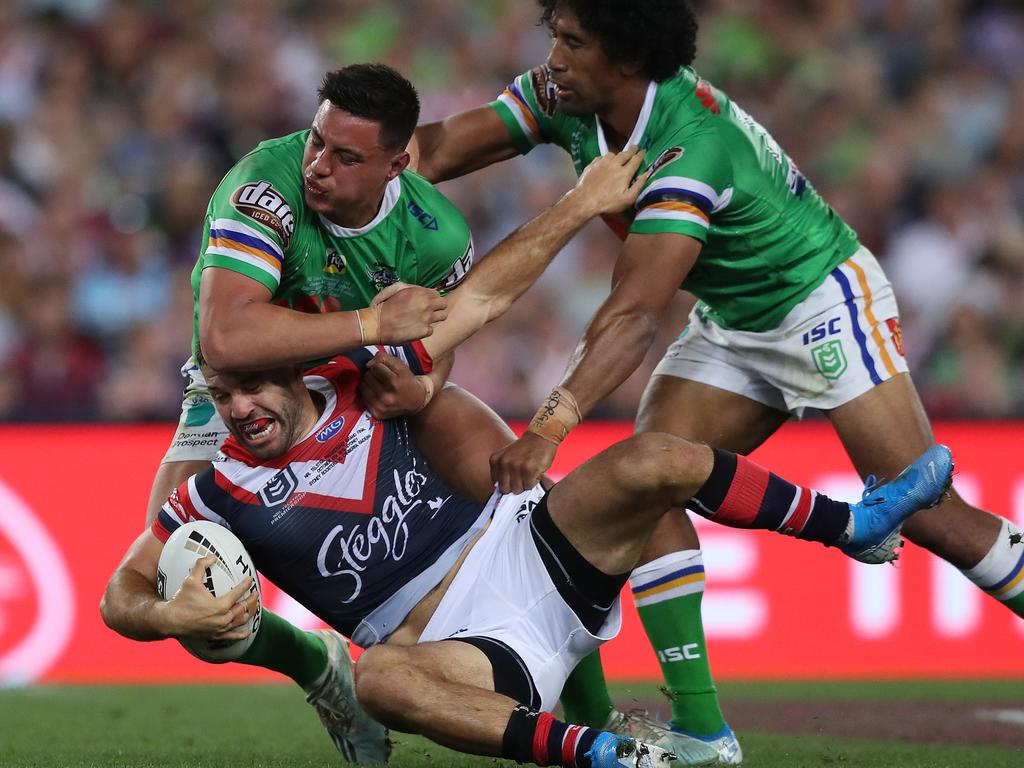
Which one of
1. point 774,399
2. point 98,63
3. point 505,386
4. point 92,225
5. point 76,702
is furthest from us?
point 98,63

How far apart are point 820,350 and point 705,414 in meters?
0.50

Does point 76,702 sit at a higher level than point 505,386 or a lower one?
lower

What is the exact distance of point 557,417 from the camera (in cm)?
456

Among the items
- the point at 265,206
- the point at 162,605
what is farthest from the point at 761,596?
the point at 162,605

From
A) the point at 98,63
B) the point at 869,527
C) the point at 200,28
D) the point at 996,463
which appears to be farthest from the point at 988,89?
the point at 869,527

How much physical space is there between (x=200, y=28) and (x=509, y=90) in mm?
6219

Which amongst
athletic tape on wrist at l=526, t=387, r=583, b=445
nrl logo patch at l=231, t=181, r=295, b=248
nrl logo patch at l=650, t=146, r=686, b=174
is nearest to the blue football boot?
athletic tape on wrist at l=526, t=387, r=583, b=445

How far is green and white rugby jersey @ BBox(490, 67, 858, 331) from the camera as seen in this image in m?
4.96

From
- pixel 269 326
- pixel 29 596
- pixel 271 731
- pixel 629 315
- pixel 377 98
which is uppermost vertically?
pixel 377 98

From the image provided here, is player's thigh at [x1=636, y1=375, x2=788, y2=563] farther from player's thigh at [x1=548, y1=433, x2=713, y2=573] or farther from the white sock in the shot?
player's thigh at [x1=548, y1=433, x2=713, y2=573]

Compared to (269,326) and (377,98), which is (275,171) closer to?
(377,98)

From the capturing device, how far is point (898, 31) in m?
11.5

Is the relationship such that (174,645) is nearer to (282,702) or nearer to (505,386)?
(282,702)

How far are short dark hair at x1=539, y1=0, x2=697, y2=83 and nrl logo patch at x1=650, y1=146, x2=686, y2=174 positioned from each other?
309 millimetres
